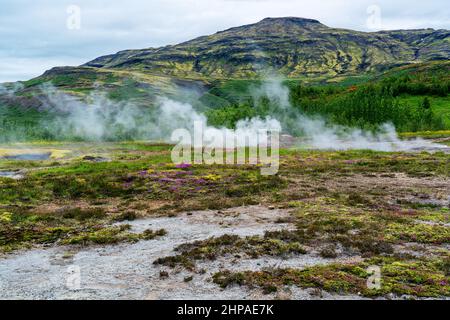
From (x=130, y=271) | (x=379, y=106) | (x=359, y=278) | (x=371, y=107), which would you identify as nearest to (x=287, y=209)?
(x=359, y=278)

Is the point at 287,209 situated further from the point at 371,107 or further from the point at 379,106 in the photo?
the point at 379,106

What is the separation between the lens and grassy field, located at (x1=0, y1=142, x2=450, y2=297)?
16.9 meters

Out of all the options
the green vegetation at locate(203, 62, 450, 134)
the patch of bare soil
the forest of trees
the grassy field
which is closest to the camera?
the patch of bare soil

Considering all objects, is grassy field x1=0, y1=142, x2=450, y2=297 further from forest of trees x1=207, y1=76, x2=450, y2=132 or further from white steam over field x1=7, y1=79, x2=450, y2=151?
forest of trees x1=207, y1=76, x2=450, y2=132

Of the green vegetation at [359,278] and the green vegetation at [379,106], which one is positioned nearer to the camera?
the green vegetation at [359,278]

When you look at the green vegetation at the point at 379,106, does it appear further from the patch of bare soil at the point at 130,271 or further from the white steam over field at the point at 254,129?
the patch of bare soil at the point at 130,271

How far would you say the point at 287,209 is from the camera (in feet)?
98.7

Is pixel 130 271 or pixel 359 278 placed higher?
pixel 359 278

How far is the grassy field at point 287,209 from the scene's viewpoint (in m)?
16.9

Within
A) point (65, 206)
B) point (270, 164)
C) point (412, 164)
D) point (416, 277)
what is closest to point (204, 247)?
Answer: point (416, 277)

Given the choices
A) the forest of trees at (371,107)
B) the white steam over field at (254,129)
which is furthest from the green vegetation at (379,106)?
the white steam over field at (254,129)

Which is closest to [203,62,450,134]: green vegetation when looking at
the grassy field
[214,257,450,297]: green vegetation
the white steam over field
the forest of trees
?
the forest of trees

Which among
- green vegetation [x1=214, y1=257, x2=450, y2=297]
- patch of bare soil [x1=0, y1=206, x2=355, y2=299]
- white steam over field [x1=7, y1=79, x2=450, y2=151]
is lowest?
patch of bare soil [x1=0, y1=206, x2=355, y2=299]

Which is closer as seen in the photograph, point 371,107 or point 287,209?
point 287,209
